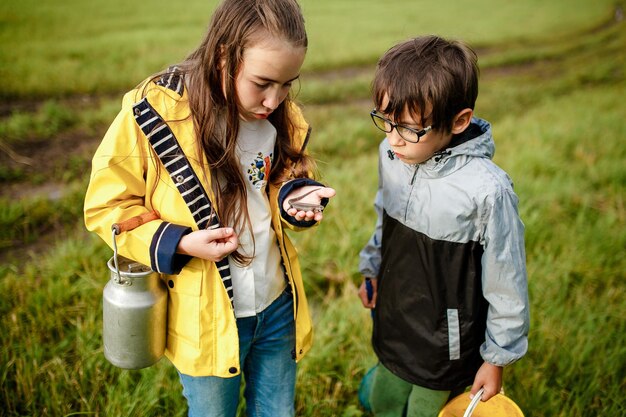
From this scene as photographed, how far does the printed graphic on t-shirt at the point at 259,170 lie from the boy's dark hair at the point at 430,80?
0.38m

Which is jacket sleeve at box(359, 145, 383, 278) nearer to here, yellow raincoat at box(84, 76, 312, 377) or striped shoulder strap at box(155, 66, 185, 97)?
yellow raincoat at box(84, 76, 312, 377)

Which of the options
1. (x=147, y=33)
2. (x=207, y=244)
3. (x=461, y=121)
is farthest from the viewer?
(x=147, y=33)

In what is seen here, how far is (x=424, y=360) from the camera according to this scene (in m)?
1.68

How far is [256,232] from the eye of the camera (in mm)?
1481

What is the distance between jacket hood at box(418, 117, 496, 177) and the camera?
149cm

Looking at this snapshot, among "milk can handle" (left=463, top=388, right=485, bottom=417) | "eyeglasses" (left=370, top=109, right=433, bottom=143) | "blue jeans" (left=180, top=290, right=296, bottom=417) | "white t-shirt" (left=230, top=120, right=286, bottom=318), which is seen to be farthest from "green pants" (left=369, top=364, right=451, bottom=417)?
"eyeglasses" (left=370, top=109, right=433, bottom=143)

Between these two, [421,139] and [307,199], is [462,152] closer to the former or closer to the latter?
[421,139]

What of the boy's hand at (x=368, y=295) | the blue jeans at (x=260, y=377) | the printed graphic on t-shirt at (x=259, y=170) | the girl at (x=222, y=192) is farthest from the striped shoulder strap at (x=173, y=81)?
the boy's hand at (x=368, y=295)

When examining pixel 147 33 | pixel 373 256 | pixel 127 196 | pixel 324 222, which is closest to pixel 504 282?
pixel 373 256

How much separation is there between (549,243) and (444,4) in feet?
37.2

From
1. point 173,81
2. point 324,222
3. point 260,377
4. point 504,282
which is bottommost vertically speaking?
point 324,222

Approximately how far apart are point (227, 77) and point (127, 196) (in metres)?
0.40

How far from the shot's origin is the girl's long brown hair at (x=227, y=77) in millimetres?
1267

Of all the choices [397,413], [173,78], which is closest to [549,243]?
[397,413]
